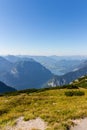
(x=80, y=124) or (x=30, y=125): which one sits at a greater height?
(x=30, y=125)

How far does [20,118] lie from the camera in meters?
23.5

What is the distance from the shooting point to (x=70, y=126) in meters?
19.4

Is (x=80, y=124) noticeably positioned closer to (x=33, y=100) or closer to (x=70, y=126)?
(x=70, y=126)

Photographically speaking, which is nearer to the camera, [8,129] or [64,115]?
[8,129]

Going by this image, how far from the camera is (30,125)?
68.2ft

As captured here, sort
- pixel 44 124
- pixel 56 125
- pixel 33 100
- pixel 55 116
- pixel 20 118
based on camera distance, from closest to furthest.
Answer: pixel 56 125 → pixel 44 124 → pixel 55 116 → pixel 20 118 → pixel 33 100

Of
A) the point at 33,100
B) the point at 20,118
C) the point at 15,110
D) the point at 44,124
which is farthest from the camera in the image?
the point at 33,100

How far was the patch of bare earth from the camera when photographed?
19964 mm

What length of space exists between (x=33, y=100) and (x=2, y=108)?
19.5 feet

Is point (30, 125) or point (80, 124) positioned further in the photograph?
point (30, 125)

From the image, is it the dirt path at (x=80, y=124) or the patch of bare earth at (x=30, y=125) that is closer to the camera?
the dirt path at (x=80, y=124)

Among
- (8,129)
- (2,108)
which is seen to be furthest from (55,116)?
(2,108)

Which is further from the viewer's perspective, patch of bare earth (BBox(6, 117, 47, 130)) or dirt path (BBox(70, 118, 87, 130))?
patch of bare earth (BBox(6, 117, 47, 130))

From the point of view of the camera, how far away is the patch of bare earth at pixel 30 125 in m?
20.0
